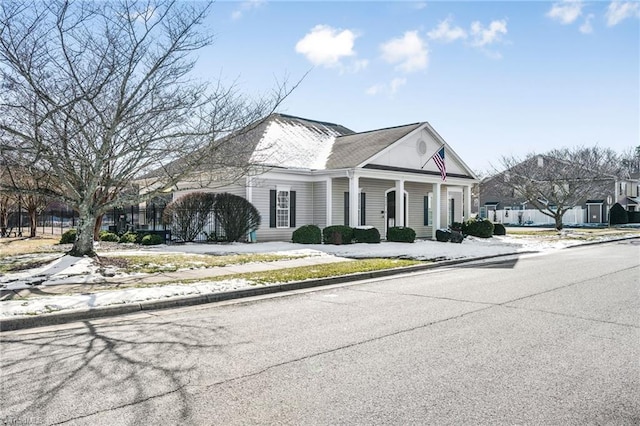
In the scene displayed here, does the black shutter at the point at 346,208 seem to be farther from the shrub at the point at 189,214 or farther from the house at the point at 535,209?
the house at the point at 535,209

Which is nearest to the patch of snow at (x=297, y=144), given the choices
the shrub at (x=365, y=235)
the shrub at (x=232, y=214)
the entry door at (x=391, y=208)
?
the shrub at (x=232, y=214)

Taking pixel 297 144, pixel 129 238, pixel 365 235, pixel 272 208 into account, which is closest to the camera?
pixel 129 238

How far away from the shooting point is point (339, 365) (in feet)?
16.6

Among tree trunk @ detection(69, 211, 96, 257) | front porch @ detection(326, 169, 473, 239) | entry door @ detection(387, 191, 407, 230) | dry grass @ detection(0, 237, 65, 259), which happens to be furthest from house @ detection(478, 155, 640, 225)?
tree trunk @ detection(69, 211, 96, 257)

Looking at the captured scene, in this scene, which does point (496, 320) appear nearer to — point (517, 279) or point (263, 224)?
A: point (517, 279)

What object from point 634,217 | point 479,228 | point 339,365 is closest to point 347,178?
point 479,228

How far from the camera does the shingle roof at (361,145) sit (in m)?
23.5

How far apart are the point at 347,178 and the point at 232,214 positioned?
648cm

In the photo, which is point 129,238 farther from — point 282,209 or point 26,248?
point 282,209

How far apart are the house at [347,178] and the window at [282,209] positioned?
0.05 meters

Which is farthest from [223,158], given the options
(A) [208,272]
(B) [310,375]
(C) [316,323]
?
(B) [310,375]

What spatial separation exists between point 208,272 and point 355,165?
12.0m

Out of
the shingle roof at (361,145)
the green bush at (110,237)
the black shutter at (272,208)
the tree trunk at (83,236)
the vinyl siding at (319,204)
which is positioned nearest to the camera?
→ the tree trunk at (83,236)

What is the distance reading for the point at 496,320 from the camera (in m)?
7.12
